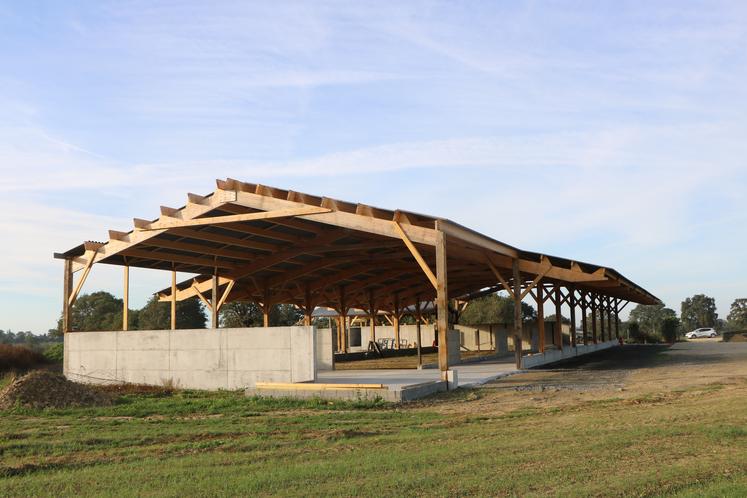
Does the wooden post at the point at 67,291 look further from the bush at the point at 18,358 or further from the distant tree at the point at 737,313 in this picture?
the distant tree at the point at 737,313

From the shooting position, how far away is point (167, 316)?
5734cm

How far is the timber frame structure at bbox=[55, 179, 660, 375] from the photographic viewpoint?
1711 centimetres

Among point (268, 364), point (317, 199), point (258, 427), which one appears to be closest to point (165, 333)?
point (268, 364)

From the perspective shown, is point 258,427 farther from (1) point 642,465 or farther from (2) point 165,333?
(2) point 165,333

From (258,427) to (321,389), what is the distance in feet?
13.7

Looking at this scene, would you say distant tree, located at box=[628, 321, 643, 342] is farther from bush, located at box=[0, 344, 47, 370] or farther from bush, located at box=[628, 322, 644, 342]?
bush, located at box=[0, 344, 47, 370]

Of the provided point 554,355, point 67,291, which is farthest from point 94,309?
point 554,355

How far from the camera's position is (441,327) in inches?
615

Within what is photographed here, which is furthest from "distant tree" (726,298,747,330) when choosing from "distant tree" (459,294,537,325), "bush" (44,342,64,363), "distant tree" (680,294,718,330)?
"bush" (44,342,64,363)

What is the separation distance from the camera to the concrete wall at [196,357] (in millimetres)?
16641

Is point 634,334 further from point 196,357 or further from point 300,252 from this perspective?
point 196,357

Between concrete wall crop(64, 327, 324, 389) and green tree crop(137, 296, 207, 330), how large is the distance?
36.8 meters

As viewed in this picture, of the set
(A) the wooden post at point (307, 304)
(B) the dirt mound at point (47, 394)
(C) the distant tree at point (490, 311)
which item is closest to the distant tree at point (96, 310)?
(C) the distant tree at point (490, 311)

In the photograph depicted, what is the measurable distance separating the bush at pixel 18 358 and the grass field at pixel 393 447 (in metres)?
15.7
